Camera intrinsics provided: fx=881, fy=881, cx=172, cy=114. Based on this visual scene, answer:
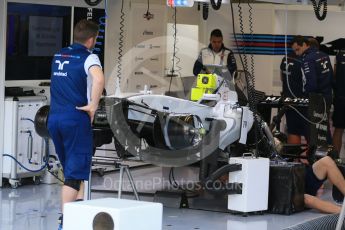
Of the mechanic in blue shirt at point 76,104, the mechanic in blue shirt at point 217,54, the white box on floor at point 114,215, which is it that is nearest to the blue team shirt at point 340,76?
the mechanic in blue shirt at point 217,54

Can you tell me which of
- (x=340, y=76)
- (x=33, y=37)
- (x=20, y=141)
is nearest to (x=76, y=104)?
(x=20, y=141)

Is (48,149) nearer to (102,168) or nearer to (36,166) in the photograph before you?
(36,166)

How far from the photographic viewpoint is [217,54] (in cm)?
1192

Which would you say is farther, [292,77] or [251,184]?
[292,77]

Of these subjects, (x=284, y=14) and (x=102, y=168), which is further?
(x=284, y=14)

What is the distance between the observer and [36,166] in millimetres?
9398

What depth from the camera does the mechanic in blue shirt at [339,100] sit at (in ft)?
38.0

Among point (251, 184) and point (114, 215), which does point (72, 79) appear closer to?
point (251, 184)

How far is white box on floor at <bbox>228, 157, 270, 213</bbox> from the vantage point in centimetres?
805

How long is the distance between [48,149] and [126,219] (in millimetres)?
5495

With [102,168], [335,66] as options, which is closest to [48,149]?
[102,168]

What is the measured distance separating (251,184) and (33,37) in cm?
306

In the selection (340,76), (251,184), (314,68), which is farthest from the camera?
(340,76)

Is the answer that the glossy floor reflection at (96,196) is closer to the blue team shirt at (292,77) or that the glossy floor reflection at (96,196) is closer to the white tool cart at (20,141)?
the white tool cart at (20,141)
